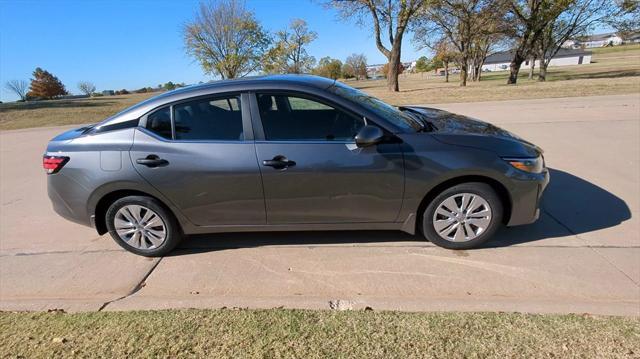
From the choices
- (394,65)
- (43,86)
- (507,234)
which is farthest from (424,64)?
(507,234)

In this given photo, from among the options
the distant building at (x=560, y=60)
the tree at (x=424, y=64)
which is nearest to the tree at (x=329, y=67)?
the tree at (x=424, y=64)

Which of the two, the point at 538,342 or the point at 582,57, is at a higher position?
the point at 582,57

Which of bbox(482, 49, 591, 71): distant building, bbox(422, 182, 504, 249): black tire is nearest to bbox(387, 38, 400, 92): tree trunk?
bbox(422, 182, 504, 249): black tire

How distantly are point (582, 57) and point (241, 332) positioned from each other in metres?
111

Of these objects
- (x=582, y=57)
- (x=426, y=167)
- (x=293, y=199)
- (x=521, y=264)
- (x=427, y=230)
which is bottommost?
(x=521, y=264)

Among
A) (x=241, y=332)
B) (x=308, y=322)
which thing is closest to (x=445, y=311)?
(x=308, y=322)

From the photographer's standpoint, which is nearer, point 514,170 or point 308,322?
point 308,322

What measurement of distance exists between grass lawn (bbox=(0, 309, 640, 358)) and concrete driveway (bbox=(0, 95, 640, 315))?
17 centimetres

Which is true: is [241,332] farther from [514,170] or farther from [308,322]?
[514,170]

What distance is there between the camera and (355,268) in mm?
3141

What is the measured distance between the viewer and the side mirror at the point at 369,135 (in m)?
2.93

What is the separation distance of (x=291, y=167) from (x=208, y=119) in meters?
0.90

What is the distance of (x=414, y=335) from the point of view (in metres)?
2.23

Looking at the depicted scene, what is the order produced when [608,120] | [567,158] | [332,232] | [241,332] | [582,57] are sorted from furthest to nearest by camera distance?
1. [582,57]
2. [608,120]
3. [567,158]
4. [332,232]
5. [241,332]
